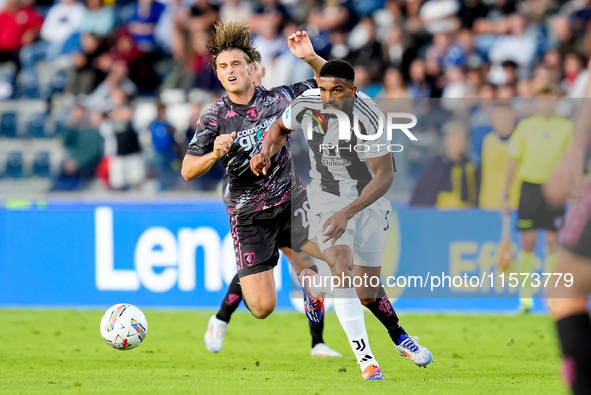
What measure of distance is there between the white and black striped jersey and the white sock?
0.88 metres

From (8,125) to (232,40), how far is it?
6.67m

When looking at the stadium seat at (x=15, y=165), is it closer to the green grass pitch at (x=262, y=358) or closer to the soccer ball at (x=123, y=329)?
the green grass pitch at (x=262, y=358)

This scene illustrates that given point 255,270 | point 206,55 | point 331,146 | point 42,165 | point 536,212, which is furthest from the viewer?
point 206,55

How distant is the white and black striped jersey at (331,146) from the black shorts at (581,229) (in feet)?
9.23

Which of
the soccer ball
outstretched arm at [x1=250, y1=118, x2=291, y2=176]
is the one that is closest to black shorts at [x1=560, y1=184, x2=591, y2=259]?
outstretched arm at [x1=250, y1=118, x2=291, y2=176]

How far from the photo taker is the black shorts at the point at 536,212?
10.6 meters

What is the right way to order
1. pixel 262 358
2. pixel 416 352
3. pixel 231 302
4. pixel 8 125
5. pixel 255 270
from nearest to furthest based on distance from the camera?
1. pixel 416 352
2. pixel 255 270
3. pixel 262 358
4. pixel 231 302
5. pixel 8 125

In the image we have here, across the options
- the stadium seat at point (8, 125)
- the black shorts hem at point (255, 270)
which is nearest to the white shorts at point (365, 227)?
the black shorts hem at point (255, 270)

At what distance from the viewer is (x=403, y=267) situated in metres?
11.1

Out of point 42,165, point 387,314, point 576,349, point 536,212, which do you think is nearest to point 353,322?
point 387,314

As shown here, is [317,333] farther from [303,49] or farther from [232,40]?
[232,40]

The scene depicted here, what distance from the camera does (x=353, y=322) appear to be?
628 cm

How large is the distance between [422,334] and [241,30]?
3.90 metres

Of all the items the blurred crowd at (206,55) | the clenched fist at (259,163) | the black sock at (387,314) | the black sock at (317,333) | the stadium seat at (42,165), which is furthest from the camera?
the blurred crowd at (206,55)
